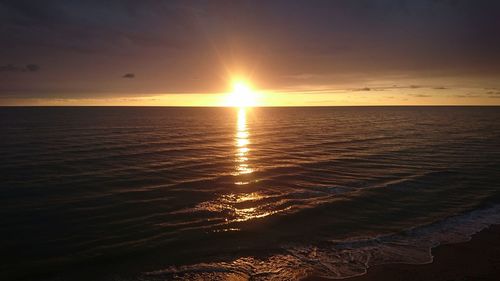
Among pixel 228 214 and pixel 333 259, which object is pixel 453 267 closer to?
pixel 333 259

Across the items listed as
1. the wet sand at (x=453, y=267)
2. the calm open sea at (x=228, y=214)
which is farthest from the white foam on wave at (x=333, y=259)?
the wet sand at (x=453, y=267)

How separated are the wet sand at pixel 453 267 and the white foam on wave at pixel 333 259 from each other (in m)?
0.39

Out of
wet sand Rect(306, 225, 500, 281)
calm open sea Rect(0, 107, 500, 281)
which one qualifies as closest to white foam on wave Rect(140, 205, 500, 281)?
calm open sea Rect(0, 107, 500, 281)

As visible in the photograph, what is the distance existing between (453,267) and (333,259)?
4.20 meters

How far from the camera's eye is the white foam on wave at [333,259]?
481 inches

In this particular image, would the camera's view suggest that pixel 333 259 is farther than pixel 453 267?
Yes

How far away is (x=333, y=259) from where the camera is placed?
1355cm

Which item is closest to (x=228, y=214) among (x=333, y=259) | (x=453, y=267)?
(x=333, y=259)

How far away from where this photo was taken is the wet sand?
11953 mm

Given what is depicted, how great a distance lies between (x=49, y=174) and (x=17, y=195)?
20.1ft

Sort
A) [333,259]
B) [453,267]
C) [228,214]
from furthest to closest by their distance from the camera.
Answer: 1. [228,214]
2. [333,259]
3. [453,267]

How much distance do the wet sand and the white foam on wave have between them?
1.28 feet

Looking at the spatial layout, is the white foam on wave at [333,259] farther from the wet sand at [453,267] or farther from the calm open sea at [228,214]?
the wet sand at [453,267]

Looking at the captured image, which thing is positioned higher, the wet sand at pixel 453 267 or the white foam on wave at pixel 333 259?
the wet sand at pixel 453 267
